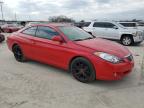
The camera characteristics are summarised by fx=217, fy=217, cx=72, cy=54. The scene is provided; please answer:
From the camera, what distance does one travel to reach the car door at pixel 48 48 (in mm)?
5953

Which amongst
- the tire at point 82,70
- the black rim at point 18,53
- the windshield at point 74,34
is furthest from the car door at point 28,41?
the tire at point 82,70

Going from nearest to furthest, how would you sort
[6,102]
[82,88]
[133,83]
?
[6,102] → [82,88] → [133,83]

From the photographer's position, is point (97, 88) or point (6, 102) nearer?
point (6, 102)

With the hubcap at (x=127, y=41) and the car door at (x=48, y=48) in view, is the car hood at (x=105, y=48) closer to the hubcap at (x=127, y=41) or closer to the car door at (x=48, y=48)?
the car door at (x=48, y=48)

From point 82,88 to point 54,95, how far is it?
777mm

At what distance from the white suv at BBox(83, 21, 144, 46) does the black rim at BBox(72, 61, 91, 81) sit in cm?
903

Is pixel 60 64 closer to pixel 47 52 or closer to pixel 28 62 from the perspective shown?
pixel 47 52

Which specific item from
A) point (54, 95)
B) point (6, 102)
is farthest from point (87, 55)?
point (6, 102)

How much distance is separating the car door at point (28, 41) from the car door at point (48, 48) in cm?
19

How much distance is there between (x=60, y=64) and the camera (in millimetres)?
6016

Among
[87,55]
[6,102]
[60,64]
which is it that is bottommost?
[6,102]

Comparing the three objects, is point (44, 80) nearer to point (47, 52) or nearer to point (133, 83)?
point (47, 52)

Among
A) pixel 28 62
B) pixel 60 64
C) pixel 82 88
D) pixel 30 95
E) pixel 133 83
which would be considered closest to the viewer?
pixel 30 95

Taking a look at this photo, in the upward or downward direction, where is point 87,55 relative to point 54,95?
upward
